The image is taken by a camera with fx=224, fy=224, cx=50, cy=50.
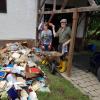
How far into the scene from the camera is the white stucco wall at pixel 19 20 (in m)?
10.6

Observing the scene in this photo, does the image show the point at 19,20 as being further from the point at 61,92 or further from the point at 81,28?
the point at 61,92

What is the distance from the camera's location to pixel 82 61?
435 inches

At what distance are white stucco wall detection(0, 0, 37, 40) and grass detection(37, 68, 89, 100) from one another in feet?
12.9

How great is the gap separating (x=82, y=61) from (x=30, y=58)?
2985mm

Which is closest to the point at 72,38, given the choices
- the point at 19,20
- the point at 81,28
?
the point at 19,20

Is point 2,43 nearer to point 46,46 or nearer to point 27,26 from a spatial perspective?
point 27,26

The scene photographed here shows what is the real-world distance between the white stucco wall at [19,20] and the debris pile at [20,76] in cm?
144

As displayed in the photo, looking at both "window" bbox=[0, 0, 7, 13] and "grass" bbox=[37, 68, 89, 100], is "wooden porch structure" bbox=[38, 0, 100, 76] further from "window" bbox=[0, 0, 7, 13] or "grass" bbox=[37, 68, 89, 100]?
"window" bbox=[0, 0, 7, 13]

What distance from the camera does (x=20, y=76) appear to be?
23.9ft

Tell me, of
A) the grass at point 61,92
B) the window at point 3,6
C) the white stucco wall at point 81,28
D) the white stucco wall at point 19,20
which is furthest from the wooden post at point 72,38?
the white stucco wall at point 81,28

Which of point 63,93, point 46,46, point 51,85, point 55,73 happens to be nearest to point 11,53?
point 46,46

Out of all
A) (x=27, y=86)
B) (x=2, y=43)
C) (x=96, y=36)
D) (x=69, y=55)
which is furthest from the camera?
(x=96, y=36)

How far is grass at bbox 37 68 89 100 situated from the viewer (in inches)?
256

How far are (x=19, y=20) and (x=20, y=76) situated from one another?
4291mm
